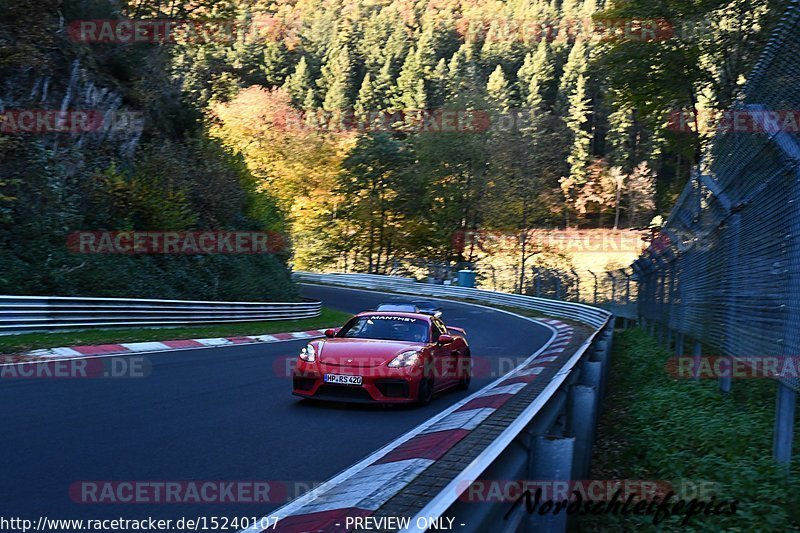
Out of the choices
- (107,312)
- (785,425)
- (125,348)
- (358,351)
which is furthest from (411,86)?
(785,425)

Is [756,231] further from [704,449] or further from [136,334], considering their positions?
[136,334]

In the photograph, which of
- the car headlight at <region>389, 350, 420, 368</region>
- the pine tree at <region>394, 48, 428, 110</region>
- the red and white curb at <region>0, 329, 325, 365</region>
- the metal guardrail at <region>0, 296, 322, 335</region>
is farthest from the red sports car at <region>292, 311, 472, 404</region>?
the pine tree at <region>394, 48, 428, 110</region>

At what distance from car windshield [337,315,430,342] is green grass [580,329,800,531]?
289 centimetres

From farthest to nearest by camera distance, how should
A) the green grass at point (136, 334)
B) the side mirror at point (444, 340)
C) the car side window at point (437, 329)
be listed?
the green grass at point (136, 334)
the car side window at point (437, 329)
the side mirror at point (444, 340)

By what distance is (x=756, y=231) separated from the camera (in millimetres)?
7270

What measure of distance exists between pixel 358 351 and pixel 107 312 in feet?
34.0

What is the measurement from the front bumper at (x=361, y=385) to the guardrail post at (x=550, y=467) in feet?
19.0

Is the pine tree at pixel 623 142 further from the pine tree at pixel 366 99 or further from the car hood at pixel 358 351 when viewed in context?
the car hood at pixel 358 351

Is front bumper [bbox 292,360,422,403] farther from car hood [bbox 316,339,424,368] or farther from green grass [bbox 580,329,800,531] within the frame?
green grass [bbox 580,329,800,531]

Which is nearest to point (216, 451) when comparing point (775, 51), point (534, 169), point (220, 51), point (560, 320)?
point (775, 51)

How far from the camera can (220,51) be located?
305 ft

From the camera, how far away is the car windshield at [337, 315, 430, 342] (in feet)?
37.3

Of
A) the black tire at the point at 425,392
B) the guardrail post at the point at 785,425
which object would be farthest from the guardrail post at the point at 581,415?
the black tire at the point at 425,392

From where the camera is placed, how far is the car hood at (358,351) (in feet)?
33.1
